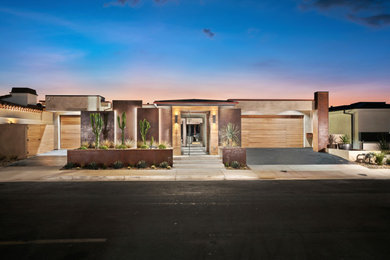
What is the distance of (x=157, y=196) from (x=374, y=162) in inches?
539

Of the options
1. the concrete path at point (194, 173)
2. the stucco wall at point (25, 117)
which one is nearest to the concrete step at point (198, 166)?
the concrete path at point (194, 173)

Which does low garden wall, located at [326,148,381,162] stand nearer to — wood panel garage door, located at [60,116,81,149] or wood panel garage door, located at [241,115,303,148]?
wood panel garage door, located at [241,115,303,148]

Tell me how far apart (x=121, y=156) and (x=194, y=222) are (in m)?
8.87

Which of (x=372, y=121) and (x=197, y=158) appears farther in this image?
(x=372, y=121)

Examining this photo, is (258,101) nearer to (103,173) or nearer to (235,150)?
A: (235,150)

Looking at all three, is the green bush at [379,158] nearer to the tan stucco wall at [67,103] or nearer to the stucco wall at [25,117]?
the tan stucco wall at [67,103]

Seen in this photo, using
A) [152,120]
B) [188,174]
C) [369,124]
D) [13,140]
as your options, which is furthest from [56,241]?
[369,124]

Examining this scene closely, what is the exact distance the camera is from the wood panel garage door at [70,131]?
21.8 meters

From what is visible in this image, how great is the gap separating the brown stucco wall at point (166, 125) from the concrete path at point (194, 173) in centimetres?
311

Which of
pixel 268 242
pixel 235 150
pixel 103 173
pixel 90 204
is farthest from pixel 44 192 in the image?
pixel 235 150

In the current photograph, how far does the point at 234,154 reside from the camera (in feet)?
47.1

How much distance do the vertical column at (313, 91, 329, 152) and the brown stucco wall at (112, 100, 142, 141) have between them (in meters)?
13.8

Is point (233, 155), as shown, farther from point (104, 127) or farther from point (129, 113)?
point (104, 127)

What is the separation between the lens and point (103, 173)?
12.3 metres
